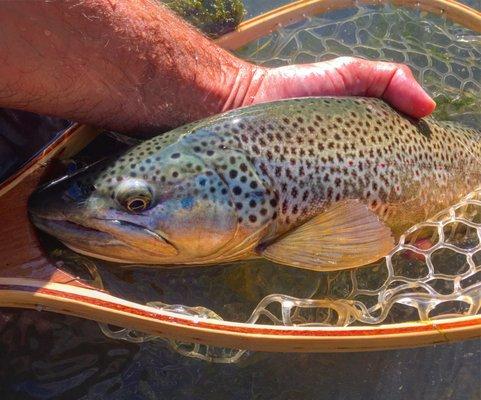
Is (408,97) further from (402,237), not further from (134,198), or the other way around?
(134,198)

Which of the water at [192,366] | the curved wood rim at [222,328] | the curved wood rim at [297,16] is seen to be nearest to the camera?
the curved wood rim at [222,328]

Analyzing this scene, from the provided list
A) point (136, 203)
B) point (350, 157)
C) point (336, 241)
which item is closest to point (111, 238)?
point (136, 203)

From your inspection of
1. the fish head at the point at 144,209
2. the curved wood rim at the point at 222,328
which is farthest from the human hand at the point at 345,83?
the curved wood rim at the point at 222,328

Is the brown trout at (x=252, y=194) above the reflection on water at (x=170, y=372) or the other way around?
above

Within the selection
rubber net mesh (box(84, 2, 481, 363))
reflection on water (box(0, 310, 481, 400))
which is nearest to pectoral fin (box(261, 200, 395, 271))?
Answer: rubber net mesh (box(84, 2, 481, 363))

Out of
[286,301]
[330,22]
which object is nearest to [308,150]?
[286,301]

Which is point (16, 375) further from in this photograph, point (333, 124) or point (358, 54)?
point (358, 54)

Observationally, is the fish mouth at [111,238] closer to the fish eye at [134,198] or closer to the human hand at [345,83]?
the fish eye at [134,198]

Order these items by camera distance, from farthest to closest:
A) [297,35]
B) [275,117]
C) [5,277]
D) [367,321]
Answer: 1. [297,35]
2. [275,117]
3. [367,321]
4. [5,277]

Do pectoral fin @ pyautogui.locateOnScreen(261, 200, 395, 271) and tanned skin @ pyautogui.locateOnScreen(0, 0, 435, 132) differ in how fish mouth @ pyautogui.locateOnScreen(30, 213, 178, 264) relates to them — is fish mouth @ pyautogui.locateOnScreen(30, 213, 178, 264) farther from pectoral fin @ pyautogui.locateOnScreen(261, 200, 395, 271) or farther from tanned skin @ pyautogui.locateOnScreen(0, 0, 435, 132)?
tanned skin @ pyautogui.locateOnScreen(0, 0, 435, 132)
